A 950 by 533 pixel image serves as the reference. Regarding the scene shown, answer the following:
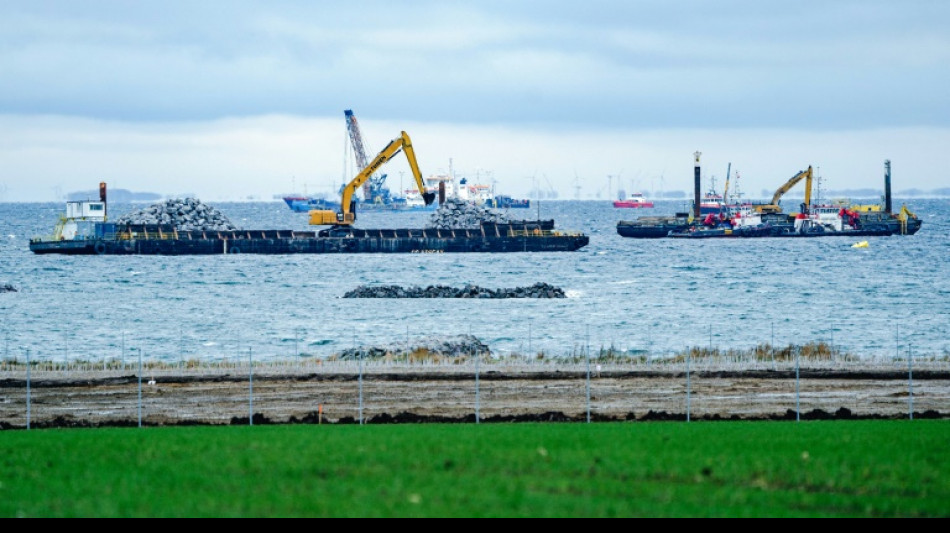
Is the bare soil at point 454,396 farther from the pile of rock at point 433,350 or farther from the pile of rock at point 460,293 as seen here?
the pile of rock at point 460,293

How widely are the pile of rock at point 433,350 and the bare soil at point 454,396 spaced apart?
20.4ft

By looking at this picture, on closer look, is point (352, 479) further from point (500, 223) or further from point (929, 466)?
point (500, 223)

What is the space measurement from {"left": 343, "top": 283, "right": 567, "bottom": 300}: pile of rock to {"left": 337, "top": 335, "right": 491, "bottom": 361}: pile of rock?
112 ft

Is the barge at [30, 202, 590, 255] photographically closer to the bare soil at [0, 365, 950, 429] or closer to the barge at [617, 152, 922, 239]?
the barge at [617, 152, 922, 239]

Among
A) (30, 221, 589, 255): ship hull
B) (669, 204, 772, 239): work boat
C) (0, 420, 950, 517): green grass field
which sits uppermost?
(669, 204, 772, 239): work boat

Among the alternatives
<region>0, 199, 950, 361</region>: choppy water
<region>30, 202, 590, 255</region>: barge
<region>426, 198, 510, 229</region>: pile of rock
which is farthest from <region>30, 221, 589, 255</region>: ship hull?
<region>426, 198, 510, 229</region>: pile of rock

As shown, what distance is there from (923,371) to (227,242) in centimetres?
11297

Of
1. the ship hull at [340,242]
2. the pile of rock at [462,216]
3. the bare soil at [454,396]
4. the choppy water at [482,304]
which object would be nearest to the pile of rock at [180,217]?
the ship hull at [340,242]

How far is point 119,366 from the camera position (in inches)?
1689

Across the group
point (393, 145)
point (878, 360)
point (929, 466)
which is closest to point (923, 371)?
point (878, 360)

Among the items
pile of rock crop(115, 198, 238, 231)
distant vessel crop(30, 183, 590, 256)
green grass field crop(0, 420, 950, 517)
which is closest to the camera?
green grass field crop(0, 420, 950, 517)

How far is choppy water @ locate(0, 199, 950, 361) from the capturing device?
60125mm

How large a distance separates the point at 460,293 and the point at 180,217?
252ft

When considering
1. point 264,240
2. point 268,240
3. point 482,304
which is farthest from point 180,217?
point 482,304
